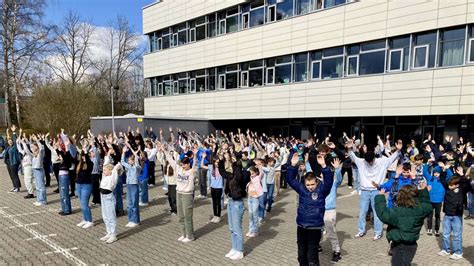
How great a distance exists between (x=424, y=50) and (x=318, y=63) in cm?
604

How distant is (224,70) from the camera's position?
83.3ft

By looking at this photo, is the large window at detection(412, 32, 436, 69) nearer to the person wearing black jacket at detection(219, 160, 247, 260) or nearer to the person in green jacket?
the person wearing black jacket at detection(219, 160, 247, 260)

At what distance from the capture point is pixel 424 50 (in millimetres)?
15383

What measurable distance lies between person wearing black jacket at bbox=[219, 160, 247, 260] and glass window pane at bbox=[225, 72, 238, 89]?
63.6 feet

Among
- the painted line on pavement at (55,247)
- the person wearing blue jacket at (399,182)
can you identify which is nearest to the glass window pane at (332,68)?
the person wearing blue jacket at (399,182)

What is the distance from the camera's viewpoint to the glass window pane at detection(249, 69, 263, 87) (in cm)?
2300

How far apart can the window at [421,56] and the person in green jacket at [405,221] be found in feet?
47.9

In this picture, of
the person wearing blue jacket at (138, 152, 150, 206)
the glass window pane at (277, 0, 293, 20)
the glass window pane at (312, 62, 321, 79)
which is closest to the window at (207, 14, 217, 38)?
the glass window pane at (277, 0, 293, 20)

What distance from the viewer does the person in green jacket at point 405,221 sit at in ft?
11.8

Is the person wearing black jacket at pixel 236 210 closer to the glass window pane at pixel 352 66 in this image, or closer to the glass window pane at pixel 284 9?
the glass window pane at pixel 352 66

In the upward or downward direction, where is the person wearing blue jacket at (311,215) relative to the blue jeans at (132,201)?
upward

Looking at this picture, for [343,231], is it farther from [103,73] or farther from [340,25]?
[103,73]

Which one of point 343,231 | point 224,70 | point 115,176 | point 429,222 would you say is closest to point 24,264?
point 115,176

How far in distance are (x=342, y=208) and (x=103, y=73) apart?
44849 mm
